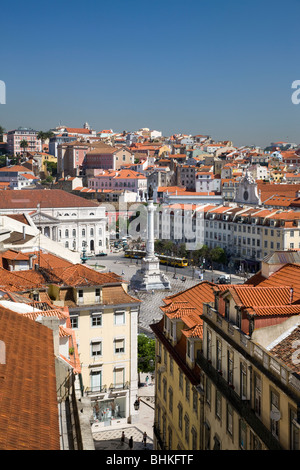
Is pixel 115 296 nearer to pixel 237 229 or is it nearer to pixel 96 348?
pixel 96 348

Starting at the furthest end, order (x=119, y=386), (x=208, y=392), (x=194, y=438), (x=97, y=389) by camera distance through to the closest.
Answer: (x=119, y=386), (x=97, y=389), (x=194, y=438), (x=208, y=392)

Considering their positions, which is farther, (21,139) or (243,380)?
(21,139)

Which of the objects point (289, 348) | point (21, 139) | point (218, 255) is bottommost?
point (218, 255)

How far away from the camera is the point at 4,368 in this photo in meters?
7.73

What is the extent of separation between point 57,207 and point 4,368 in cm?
6484

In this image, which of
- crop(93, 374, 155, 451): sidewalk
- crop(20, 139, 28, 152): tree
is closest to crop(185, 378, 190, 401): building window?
crop(93, 374, 155, 451): sidewalk

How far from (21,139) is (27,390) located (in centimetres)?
13854

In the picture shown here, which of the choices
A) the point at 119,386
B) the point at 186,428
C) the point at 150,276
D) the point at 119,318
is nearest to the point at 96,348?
the point at 119,318

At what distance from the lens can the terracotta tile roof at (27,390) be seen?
6.01 m

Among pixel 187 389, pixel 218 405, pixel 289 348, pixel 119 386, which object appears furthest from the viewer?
pixel 119 386

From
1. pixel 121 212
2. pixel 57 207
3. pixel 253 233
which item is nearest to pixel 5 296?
pixel 253 233

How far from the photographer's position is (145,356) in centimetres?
2459

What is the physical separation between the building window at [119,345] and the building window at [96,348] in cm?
63

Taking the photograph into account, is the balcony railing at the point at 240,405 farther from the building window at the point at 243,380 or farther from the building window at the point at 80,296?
the building window at the point at 80,296
